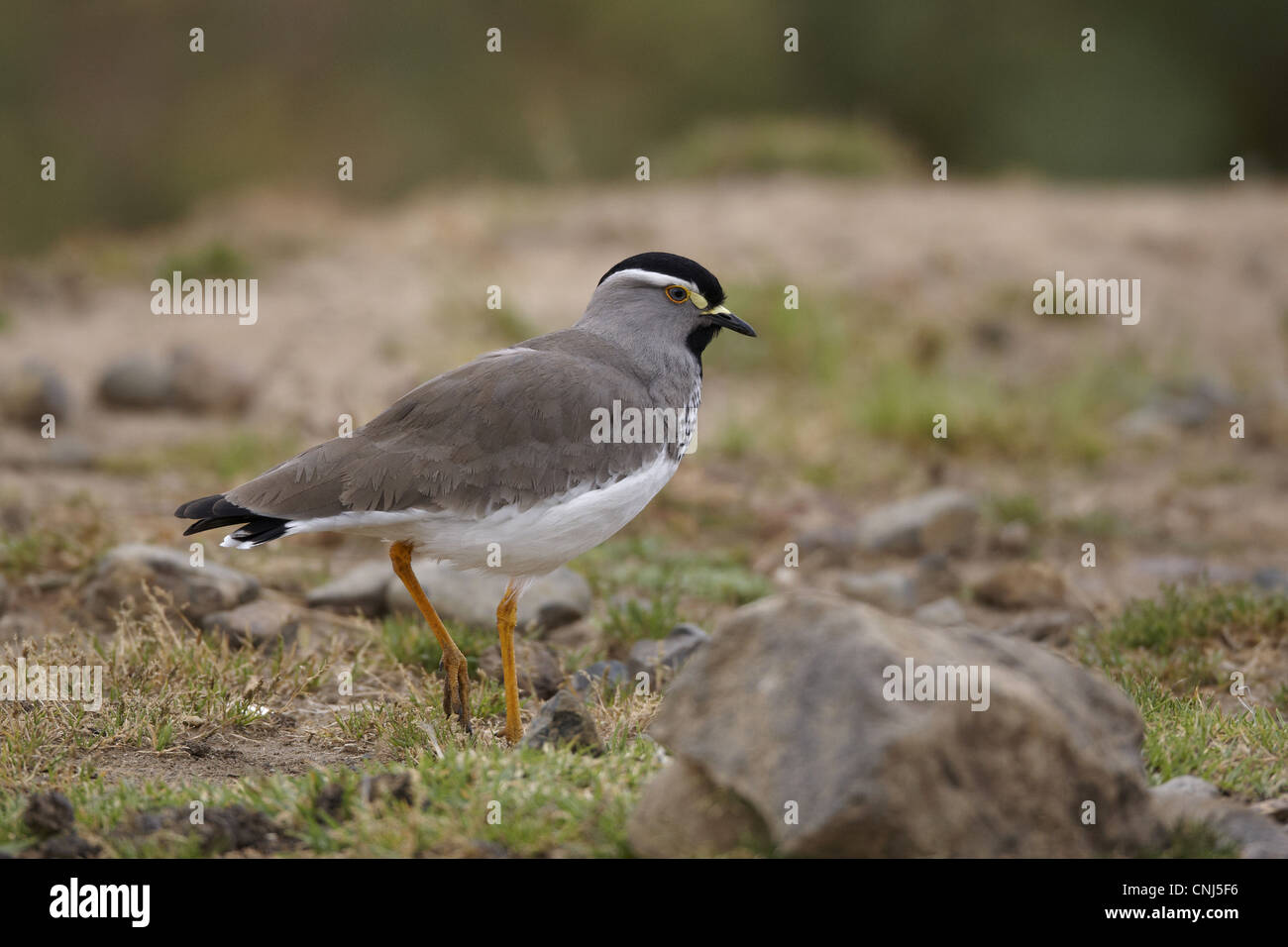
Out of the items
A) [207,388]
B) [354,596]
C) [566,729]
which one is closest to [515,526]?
[566,729]

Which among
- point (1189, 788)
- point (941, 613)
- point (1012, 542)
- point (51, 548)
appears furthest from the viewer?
point (1012, 542)

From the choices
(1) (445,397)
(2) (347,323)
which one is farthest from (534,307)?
(1) (445,397)

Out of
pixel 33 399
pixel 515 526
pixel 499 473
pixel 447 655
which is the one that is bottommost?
pixel 447 655

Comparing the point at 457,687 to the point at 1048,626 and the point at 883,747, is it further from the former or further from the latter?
the point at 1048,626

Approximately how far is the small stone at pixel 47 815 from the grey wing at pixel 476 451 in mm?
1129

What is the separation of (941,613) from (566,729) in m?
2.99

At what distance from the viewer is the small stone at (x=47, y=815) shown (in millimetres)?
3887

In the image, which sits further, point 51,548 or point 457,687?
point 51,548

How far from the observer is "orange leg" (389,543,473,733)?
489 cm

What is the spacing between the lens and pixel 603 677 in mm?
5367

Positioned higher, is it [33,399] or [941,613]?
[33,399]

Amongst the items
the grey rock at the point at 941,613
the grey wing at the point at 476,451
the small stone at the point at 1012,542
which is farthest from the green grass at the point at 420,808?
the small stone at the point at 1012,542

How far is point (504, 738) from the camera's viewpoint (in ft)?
15.7

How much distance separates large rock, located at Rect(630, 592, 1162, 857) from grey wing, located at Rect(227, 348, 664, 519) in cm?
123
